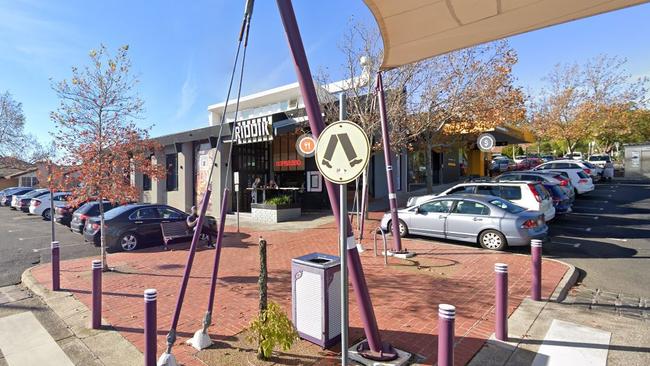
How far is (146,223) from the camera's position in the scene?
11.9 m

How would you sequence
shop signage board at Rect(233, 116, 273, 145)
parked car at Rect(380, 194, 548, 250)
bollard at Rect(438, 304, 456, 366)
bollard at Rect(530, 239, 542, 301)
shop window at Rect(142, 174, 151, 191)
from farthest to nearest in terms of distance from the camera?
shop window at Rect(142, 174, 151, 191)
shop signage board at Rect(233, 116, 273, 145)
parked car at Rect(380, 194, 548, 250)
bollard at Rect(530, 239, 542, 301)
bollard at Rect(438, 304, 456, 366)

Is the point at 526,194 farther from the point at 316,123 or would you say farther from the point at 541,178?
the point at 316,123

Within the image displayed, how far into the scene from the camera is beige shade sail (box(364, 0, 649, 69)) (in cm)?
409

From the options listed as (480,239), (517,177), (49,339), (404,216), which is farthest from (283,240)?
(517,177)

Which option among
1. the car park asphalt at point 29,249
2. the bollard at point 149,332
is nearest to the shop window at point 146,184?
the car park asphalt at point 29,249

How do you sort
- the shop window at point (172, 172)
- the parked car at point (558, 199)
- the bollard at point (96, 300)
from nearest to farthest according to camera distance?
the bollard at point (96, 300) < the parked car at point (558, 199) < the shop window at point (172, 172)

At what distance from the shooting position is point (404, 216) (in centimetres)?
1155

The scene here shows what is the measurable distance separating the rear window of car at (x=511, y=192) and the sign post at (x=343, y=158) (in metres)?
10.4

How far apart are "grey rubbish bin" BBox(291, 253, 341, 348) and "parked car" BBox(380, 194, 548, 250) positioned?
6029mm

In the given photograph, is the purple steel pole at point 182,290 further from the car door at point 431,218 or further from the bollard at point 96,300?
the car door at point 431,218

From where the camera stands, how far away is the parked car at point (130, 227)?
11.2 metres

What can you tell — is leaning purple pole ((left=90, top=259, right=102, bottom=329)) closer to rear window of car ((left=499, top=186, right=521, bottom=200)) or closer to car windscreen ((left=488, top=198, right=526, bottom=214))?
car windscreen ((left=488, top=198, right=526, bottom=214))

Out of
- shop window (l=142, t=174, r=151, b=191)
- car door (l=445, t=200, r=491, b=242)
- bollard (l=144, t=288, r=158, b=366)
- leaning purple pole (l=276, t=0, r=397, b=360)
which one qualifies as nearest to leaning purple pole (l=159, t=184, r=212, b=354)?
bollard (l=144, t=288, r=158, b=366)

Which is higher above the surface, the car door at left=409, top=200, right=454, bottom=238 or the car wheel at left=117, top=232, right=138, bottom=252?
the car door at left=409, top=200, right=454, bottom=238
